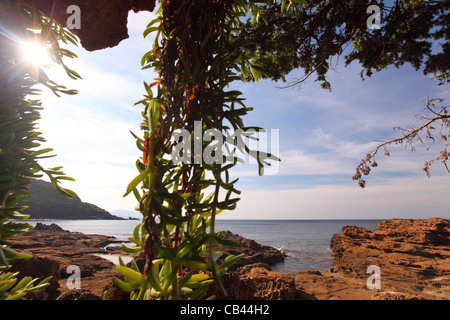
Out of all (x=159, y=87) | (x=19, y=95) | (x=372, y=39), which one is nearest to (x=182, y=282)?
(x=159, y=87)

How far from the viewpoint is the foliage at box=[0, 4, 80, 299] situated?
1.92 feet

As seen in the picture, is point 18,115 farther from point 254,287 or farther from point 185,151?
point 254,287

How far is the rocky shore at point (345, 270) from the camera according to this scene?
10.6ft

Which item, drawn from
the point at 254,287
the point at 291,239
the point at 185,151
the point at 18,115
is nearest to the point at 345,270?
the point at 254,287

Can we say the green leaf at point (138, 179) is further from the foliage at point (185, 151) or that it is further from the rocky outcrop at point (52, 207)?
the rocky outcrop at point (52, 207)

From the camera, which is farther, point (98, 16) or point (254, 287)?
point (254, 287)

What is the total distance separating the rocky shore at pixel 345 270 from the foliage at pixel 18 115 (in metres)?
1.59

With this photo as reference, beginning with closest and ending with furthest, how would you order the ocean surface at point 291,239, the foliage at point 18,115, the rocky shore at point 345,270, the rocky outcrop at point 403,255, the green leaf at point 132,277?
the green leaf at point 132,277
the foliage at point 18,115
the rocky shore at point 345,270
the rocky outcrop at point 403,255
the ocean surface at point 291,239

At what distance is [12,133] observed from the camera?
24.5 inches

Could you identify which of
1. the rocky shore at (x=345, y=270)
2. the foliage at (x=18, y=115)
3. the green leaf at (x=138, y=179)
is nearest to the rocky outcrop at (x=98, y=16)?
the foliage at (x=18, y=115)

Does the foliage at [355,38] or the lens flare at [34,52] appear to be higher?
the foliage at [355,38]

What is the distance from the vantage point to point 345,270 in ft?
29.2

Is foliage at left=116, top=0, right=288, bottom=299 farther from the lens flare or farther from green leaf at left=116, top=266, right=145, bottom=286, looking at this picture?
the lens flare

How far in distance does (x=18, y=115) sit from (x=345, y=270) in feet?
34.4
